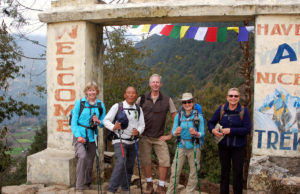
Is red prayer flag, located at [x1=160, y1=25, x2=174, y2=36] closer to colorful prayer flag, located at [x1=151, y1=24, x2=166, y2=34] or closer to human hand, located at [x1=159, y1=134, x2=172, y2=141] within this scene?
colorful prayer flag, located at [x1=151, y1=24, x2=166, y2=34]

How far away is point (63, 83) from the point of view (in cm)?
522

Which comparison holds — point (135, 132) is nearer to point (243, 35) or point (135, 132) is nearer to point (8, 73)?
point (243, 35)

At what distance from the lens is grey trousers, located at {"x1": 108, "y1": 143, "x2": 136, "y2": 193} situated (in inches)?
167

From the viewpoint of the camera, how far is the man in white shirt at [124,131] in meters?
4.22

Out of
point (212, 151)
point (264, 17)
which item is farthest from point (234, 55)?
point (264, 17)

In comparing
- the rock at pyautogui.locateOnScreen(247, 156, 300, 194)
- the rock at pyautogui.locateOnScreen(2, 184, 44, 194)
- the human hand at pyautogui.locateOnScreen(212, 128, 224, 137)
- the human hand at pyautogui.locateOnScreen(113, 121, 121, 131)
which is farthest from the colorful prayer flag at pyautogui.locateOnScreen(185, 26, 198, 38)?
the rock at pyautogui.locateOnScreen(2, 184, 44, 194)

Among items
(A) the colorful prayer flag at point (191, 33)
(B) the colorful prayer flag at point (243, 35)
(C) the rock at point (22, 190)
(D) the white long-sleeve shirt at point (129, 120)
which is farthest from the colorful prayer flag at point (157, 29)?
(C) the rock at point (22, 190)

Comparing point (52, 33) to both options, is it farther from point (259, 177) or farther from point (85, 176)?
point (259, 177)

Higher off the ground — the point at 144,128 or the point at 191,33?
the point at 191,33

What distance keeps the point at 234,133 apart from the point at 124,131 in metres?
1.52

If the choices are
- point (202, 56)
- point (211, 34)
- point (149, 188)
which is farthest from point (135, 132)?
point (202, 56)

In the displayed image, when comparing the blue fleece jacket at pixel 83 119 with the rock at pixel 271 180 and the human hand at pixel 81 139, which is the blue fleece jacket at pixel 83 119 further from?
the rock at pixel 271 180

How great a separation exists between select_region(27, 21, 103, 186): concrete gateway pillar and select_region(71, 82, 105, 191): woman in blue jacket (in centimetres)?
62

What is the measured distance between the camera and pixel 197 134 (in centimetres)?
417
